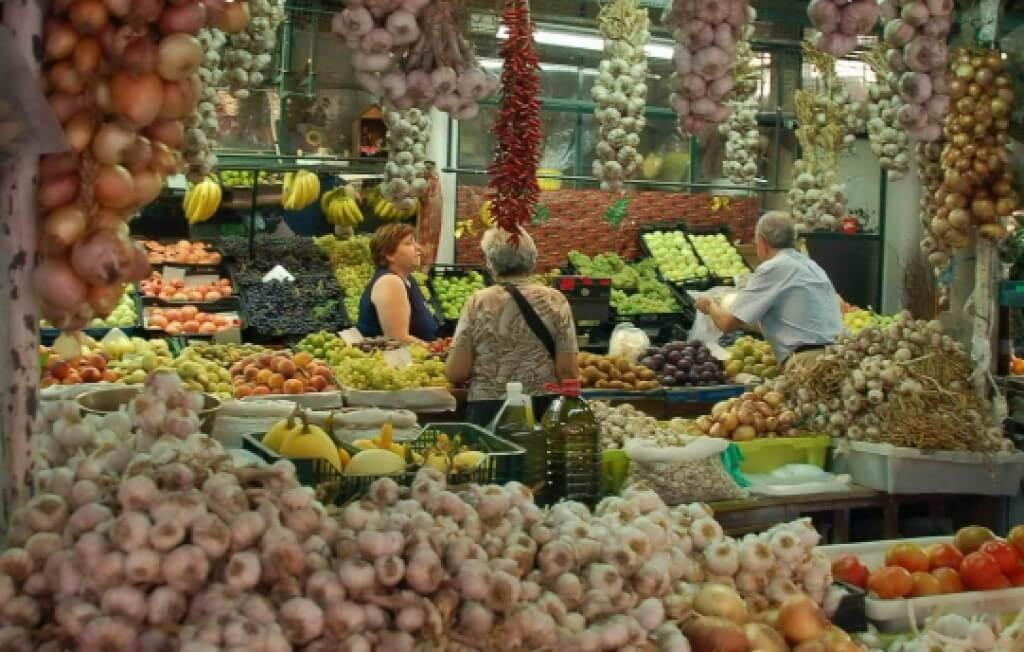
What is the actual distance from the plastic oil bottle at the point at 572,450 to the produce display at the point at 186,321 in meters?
4.99

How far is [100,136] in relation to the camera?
2.21 m

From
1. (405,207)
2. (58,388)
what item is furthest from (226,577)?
(405,207)

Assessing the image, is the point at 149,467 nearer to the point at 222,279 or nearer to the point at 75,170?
the point at 75,170

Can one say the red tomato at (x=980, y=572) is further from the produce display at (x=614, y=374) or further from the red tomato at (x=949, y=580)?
the produce display at (x=614, y=374)

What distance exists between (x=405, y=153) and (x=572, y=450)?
4.86 metres

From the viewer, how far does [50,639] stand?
2090 millimetres

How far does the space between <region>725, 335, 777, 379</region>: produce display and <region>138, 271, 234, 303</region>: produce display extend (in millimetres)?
4000

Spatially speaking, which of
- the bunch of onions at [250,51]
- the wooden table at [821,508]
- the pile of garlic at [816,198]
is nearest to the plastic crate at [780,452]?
the wooden table at [821,508]

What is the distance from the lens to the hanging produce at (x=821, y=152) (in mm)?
9320

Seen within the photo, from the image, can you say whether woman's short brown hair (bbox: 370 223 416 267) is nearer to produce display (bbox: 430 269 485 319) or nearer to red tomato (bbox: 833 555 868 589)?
produce display (bbox: 430 269 485 319)

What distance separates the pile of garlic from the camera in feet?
30.5

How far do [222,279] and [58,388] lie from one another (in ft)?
13.8

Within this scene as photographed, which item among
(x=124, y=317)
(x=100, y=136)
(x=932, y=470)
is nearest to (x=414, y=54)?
(x=100, y=136)

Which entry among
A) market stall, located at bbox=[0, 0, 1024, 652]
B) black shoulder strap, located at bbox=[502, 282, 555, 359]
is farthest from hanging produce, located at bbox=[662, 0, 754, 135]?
black shoulder strap, located at bbox=[502, 282, 555, 359]
